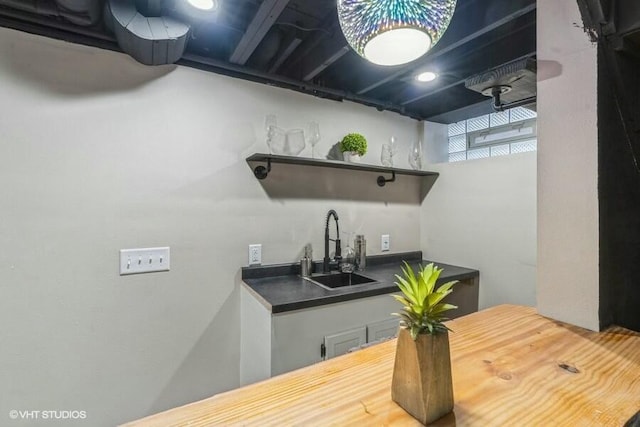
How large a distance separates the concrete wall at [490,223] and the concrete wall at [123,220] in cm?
126

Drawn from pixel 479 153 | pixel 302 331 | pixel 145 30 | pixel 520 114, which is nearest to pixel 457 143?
pixel 479 153

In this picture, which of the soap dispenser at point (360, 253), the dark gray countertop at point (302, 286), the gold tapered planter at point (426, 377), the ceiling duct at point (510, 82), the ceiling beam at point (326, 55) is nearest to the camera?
the gold tapered planter at point (426, 377)

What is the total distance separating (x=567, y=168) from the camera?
902mm

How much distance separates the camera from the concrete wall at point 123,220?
1.36 meters

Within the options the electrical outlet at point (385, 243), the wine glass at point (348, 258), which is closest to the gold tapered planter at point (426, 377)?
the wine glass at point (348, 258)

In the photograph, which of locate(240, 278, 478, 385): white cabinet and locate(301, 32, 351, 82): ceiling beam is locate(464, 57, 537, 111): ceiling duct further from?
locate(240, 278, 478, 385): white cabinet

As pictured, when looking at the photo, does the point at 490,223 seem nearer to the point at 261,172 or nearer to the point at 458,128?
the point at 458,128

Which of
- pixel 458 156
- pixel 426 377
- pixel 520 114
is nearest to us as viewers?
pixel 426 377

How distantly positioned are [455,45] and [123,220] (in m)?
1.94

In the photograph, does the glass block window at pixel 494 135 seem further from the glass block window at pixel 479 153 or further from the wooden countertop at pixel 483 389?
the wooden countertop at pixel 483 389

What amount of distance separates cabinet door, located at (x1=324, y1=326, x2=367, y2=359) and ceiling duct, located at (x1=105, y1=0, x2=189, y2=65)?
1.63 m

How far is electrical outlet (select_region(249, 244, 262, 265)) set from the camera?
6.20ft

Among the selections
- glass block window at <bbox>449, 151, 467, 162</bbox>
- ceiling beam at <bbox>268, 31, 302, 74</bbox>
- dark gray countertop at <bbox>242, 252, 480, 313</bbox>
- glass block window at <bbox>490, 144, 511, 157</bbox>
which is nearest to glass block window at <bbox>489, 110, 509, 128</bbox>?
glass block window at <bbox>490, 144, 511, 157</bbox>

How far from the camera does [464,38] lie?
1.50 meters
